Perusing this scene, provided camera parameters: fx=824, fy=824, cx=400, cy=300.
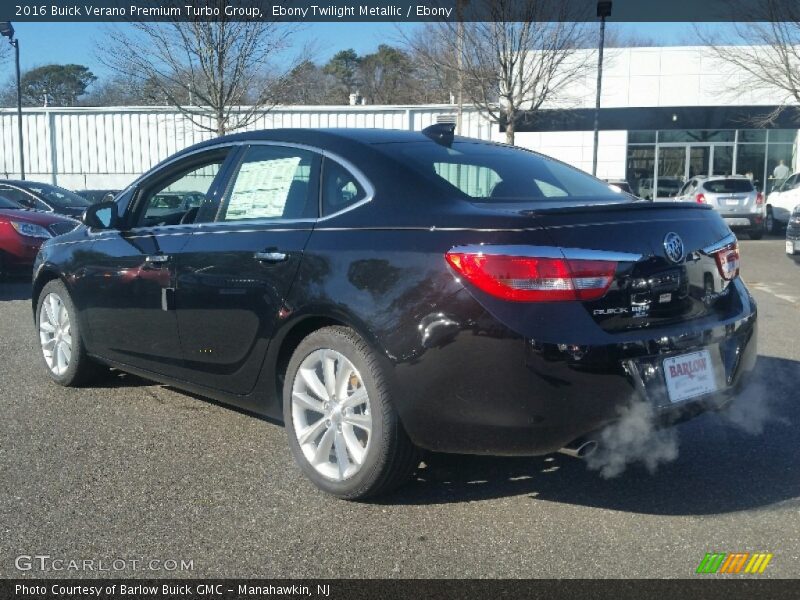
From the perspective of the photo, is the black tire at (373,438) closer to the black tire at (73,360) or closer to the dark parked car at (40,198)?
the black tire at (73,360)

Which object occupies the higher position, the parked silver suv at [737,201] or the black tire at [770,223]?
the parked silver suv at [737,201]

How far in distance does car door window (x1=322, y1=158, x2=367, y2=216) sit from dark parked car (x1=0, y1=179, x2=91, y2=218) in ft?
38.6

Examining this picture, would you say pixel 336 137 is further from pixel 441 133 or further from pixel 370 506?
pixel 370 506

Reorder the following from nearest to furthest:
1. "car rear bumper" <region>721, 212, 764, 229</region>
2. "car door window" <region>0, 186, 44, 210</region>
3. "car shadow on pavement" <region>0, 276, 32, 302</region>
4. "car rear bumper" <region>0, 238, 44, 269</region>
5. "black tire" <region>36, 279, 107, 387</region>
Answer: "black tire" <region>36, 279, 107, 387</region> → "car shadow on pavement" <region>0, 276, 32, 302</region> → "car rear bumper" <region>0, 238, 44, 269</region> → "car door window" <region>0, 186, 44, 210</region> → "car rear bumper" <region>721, 212, 764, 229</region>

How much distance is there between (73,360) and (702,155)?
29811mm

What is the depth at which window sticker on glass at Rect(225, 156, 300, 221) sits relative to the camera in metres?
4.05

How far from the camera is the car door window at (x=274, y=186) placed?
154 inches

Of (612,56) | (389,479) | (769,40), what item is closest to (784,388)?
(389,479)

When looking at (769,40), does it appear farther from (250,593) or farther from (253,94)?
(250,593)

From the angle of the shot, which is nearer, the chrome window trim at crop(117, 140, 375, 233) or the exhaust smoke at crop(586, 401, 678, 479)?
the exhaust smoke at crop(586, 401, 678, 479)

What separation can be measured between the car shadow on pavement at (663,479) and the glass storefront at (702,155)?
2815cm

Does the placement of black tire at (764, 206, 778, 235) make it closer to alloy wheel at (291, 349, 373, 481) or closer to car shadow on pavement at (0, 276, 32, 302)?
car shadow on pavement at (0, 276, 32, 302)

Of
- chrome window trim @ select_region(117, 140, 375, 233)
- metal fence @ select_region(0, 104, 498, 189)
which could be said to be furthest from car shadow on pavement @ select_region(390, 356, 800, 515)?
metal fence @ select_region(0, 104, 498, 189)

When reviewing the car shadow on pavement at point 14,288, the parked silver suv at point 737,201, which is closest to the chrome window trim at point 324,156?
the car shadow on pavement at point 14,288
